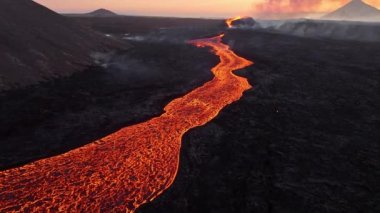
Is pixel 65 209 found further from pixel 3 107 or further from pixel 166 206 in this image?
pixel 3 107

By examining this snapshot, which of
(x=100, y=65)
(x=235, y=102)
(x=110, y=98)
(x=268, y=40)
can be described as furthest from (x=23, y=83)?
(x=268, y=40)

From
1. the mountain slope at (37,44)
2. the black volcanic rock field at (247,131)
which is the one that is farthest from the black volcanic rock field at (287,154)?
the mountain slope at (37,44)

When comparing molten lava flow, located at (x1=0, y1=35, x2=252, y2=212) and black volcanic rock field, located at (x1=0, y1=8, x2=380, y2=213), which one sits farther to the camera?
black volcanic rock field, located at (x1=0, y1=8, x2=380, y2=213)

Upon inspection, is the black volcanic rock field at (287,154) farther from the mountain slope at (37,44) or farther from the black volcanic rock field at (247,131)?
the mountain slope at (37,44)

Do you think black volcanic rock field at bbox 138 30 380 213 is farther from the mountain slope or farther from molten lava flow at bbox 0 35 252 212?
the mountain slope

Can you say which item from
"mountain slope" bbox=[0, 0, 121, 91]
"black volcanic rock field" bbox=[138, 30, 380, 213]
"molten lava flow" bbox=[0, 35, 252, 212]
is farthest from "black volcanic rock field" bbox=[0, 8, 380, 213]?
"mountain slope" bbox=[0, 0, 121, 91]
